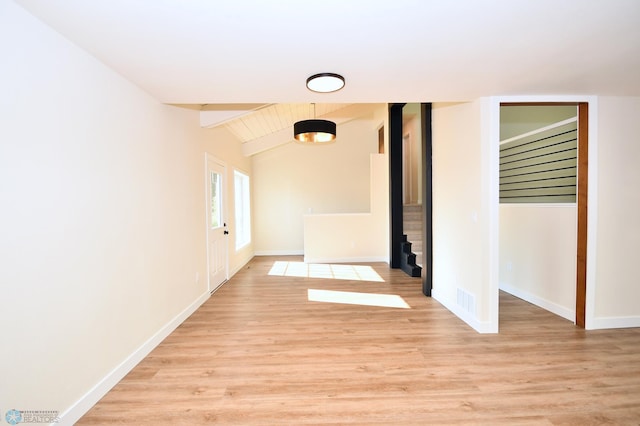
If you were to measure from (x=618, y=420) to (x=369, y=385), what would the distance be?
144 cm

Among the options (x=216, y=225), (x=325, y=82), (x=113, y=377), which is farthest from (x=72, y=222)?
(x=216, y=225)

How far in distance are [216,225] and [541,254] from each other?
14.9ft

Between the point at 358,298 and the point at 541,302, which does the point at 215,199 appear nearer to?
the point at 358,298

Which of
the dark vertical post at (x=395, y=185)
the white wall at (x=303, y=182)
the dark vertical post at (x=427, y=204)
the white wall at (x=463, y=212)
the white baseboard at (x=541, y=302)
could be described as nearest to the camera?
the white wall at (x=463, y=212)

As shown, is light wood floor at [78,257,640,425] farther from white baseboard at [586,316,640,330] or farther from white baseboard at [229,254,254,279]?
Result: white baseboard at [229,254,254,279]

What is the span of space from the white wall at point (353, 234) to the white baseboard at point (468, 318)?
2.75 m

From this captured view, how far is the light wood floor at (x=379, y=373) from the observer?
5.74ft

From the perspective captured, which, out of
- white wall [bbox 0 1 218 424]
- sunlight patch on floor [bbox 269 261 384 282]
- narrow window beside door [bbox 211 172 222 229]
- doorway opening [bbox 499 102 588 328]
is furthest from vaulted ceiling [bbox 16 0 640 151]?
sunlight patch on floor [bbox 269 261 384 282]

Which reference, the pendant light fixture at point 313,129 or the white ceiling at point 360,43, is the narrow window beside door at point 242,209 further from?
the white ceiling at point 360,43

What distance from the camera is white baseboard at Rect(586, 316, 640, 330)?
2.87m

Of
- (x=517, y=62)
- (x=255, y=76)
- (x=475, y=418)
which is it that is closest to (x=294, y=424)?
(x=475, y=418)

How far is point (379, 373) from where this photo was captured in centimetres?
216

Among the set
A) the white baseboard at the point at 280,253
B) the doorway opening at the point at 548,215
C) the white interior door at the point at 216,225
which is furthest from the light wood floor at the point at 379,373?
the white baseboard at the point at 280,253

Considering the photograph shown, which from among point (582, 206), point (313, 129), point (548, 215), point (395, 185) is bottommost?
point (548, 215)
